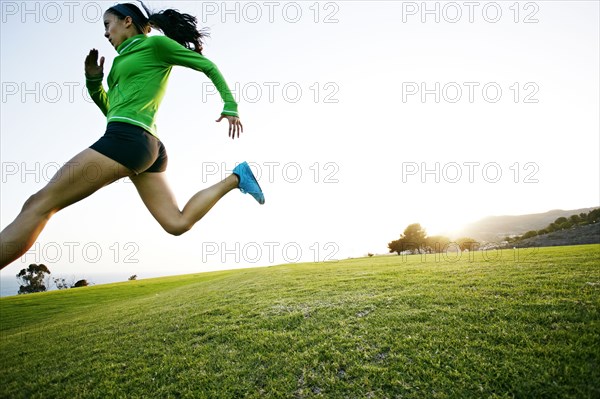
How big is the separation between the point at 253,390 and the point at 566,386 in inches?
116

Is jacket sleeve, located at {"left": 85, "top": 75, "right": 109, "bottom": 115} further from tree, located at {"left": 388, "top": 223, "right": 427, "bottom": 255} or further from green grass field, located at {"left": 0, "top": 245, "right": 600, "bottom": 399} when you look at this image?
tree, located at {"left": 388, "top": 223, "right": 427, "bottom": 255}

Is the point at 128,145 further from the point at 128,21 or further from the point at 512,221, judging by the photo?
the point at 512,221

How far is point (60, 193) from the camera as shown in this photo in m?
2.31

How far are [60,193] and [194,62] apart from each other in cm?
154

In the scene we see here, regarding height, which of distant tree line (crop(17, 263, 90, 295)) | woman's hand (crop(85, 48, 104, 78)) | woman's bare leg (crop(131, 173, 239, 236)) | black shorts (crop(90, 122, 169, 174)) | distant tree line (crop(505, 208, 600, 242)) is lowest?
distant tree line (crop(17, 263, 90, 295))

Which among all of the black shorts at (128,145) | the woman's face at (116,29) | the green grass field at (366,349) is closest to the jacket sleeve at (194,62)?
the woman's face at (116,29)

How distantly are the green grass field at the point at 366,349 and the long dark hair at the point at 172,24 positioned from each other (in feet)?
12.8

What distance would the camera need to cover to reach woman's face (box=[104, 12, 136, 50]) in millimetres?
2857

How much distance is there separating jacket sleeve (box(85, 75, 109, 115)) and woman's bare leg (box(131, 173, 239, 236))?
1.11m

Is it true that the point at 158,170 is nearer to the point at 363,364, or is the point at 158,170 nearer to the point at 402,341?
the point at 363,364

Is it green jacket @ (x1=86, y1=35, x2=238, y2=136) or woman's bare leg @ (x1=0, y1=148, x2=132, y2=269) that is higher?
green jacket @ (x1=86, y1=35, x2=238, y2=136)

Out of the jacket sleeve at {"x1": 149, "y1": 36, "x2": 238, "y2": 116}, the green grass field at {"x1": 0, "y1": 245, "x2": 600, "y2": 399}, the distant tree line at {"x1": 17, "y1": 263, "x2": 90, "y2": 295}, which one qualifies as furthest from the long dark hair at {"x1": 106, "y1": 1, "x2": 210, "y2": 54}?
the distant tree line at {"x1": 17, "y1": 263, "x2": 90, "y2": 295}

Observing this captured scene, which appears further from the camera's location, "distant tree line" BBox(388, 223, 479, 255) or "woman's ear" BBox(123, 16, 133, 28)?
"distant tree line" BBox(388, 223, 479, 255)

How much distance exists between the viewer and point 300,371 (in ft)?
11.7
